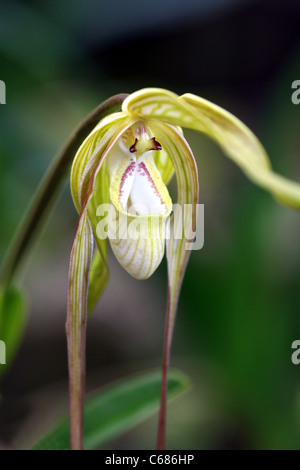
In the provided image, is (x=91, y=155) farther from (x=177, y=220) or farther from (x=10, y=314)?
(x=10, y=314)

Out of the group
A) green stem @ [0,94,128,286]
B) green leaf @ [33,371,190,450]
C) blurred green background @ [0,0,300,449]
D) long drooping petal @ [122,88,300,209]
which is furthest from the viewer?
blurred green background @ [0,0,300,449]

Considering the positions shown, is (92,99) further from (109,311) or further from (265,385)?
(265,385)

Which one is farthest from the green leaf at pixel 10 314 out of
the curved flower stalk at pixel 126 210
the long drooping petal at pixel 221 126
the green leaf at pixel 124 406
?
the long drooping petal at pixel 221 126

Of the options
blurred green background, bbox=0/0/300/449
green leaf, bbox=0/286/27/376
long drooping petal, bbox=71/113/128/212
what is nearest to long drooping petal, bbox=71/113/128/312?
long drooping petal, bbox=71/113/128/212

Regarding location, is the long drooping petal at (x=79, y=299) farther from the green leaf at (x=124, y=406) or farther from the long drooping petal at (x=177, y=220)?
the green leaf at (x=124, y=406)

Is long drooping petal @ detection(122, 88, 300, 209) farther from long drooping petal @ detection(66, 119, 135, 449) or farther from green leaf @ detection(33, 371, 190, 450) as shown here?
green leaf @ detection(33, 371, 190, 450)
